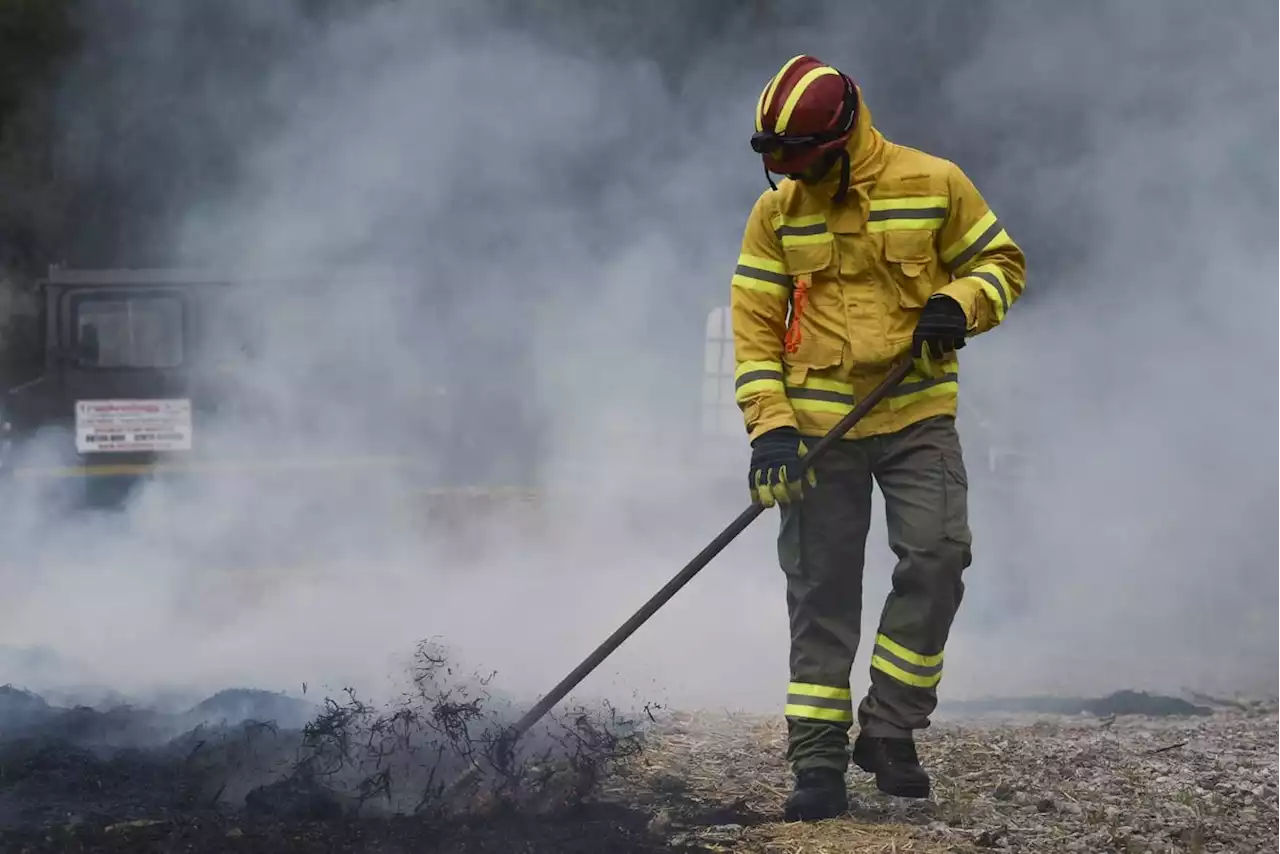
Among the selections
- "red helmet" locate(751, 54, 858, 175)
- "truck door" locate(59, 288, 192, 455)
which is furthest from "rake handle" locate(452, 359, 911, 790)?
"truck door" locate(59, 288, 192, 455)

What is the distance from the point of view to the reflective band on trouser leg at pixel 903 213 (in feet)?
9.95

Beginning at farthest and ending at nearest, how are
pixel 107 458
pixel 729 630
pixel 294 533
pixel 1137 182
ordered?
1. pixel 107 458
2. pixel 294 533
3. pixel 1137 182
4. pixel 729 630

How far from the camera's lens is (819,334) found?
3.12m

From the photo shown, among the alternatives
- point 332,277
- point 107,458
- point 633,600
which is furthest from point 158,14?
point 633,600

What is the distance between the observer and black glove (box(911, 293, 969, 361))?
2.94 m

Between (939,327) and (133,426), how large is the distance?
20.2ft

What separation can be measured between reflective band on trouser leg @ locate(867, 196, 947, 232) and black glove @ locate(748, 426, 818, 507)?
1.50 feet

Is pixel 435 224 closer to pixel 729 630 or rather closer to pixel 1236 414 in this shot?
pixel 729 630

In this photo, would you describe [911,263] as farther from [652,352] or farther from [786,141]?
[652,352]

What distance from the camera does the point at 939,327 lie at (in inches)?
116

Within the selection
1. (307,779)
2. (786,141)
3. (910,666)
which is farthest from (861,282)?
(307,779)

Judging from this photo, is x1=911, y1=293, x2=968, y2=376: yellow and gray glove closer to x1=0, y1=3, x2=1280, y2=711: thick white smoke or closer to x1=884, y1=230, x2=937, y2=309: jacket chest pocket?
x1=884, y1=230, x2=937, y2=309: jacket chest pocket

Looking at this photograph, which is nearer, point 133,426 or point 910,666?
point 910,666

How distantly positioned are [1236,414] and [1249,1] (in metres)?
1.73
